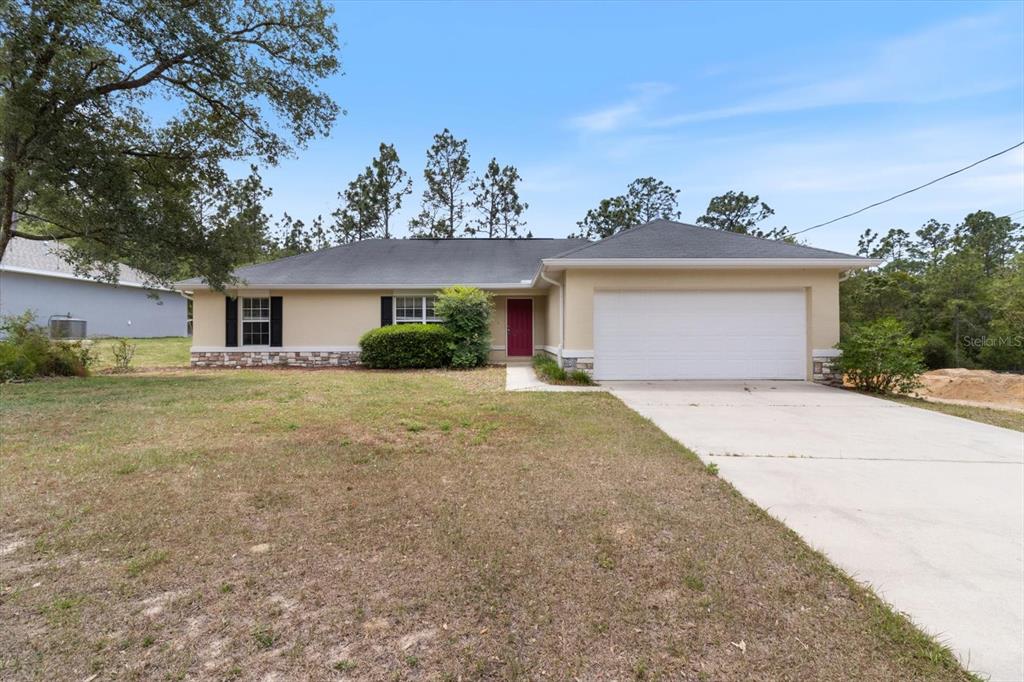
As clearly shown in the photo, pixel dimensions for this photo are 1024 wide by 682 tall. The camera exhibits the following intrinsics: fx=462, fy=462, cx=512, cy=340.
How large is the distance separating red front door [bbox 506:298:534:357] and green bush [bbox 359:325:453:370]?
8.58ft

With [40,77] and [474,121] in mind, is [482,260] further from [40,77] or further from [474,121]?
[40,77]

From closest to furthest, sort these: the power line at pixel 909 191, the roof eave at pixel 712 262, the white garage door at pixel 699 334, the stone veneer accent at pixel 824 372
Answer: the power line at pixel 909 191, the roof eave at pixel 712 262, the stone veneer accent at pixel 824 372, the white garage door at pixel 699 334

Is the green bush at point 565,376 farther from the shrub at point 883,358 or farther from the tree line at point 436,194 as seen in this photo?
the tree line at point 436,194

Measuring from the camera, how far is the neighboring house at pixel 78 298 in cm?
1895

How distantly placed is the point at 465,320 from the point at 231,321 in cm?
720

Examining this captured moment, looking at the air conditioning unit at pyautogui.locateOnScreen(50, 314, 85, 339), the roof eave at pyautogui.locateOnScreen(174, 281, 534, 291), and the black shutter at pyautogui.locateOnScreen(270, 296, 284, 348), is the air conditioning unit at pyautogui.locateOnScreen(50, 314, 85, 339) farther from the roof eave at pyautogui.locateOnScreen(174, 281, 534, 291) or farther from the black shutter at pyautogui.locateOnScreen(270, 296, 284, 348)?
the black shutter at pyautogui.locateOnScreen(270, 296, 284, 348)

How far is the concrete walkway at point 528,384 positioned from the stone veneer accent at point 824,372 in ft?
16.1

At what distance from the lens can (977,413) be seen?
7402 mm

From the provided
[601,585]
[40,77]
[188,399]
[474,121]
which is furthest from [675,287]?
[40,77]

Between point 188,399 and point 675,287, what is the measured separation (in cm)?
959

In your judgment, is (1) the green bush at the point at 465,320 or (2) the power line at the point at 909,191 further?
(1) the green bush at the point at 465,320

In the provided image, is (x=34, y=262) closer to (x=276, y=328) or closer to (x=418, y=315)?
(x=276, y=328)

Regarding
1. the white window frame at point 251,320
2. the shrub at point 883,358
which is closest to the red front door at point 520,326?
the white window frame at point 251,320

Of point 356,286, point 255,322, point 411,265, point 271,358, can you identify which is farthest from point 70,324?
point 411,265
